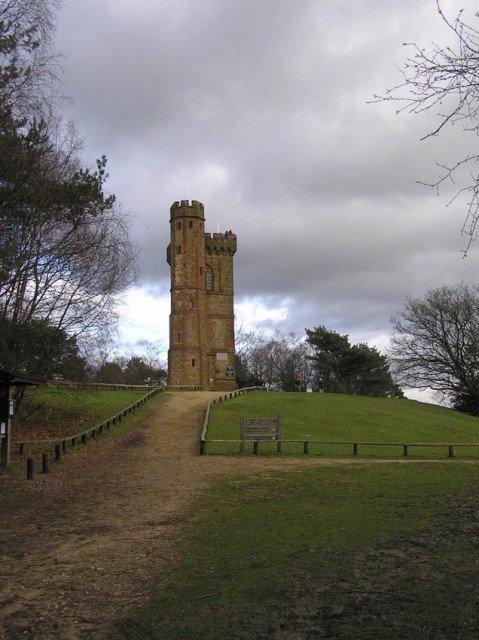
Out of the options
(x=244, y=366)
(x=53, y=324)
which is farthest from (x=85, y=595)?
(x=244, y=366)

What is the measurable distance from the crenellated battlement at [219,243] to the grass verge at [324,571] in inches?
2270

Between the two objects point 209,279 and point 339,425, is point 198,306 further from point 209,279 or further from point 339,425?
point 339,425

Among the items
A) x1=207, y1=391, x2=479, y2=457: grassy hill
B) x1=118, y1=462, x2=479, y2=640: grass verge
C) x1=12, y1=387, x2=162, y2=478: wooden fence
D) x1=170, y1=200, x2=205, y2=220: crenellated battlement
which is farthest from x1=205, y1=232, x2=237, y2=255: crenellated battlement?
x1=118, y1=462, x2=479, y2=640: grass verge

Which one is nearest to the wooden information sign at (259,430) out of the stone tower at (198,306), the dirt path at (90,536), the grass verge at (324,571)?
the dirt path at (90,536)

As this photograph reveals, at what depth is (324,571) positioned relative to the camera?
537cm

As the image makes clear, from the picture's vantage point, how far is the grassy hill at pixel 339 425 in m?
20.9

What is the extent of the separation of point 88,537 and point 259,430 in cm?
1213

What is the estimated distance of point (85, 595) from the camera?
5090 mm

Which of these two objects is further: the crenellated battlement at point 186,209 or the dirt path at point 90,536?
the crenellated battlement at point 186,209

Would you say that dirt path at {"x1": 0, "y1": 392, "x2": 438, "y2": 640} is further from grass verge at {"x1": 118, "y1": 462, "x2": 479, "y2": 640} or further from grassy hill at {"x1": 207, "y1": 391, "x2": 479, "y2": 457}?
grassy hill at {"x1": 207, "y1": 391, "x2": 479, "y2": 457}

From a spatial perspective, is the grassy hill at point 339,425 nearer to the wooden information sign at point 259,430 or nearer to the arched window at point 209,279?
the wooden information sign at point 259,430

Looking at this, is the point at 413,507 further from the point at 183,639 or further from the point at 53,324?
the point at 53,324

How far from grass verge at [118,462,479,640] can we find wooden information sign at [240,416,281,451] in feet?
30.3

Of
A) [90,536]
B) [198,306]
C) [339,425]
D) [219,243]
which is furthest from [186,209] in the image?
[90,536]
